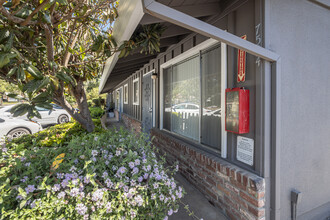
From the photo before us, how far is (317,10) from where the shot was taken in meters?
2.20

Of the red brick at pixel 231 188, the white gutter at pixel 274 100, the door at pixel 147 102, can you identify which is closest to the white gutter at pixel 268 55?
the white gutter at pixel 274 100

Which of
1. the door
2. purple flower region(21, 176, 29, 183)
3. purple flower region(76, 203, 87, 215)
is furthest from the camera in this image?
the door

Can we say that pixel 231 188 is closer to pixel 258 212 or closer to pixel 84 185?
pixel 258 212

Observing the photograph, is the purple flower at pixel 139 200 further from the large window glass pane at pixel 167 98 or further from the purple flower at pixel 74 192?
the large window glass pane at pixel 167 98

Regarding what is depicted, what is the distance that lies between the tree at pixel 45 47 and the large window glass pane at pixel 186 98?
872 millimetres

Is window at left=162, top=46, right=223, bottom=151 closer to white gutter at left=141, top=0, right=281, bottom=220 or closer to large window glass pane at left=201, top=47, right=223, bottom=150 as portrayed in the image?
large window glass pane at left=201, top=47, right=223, bottom=150

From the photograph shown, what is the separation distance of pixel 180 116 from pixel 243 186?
192 centimetres

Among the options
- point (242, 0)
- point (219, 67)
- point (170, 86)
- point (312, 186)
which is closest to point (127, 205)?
point (219, 67)

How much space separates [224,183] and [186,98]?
5.53 feet

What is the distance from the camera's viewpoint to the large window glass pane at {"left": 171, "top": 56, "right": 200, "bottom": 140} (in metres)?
3.09

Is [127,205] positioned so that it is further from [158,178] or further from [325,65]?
[325,65]

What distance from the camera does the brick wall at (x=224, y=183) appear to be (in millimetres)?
1842

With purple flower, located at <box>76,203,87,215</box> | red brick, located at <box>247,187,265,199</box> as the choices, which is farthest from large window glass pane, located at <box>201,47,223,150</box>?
purple flower, located at <box>76,203,87,215</box>

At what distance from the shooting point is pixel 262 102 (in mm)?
1837
